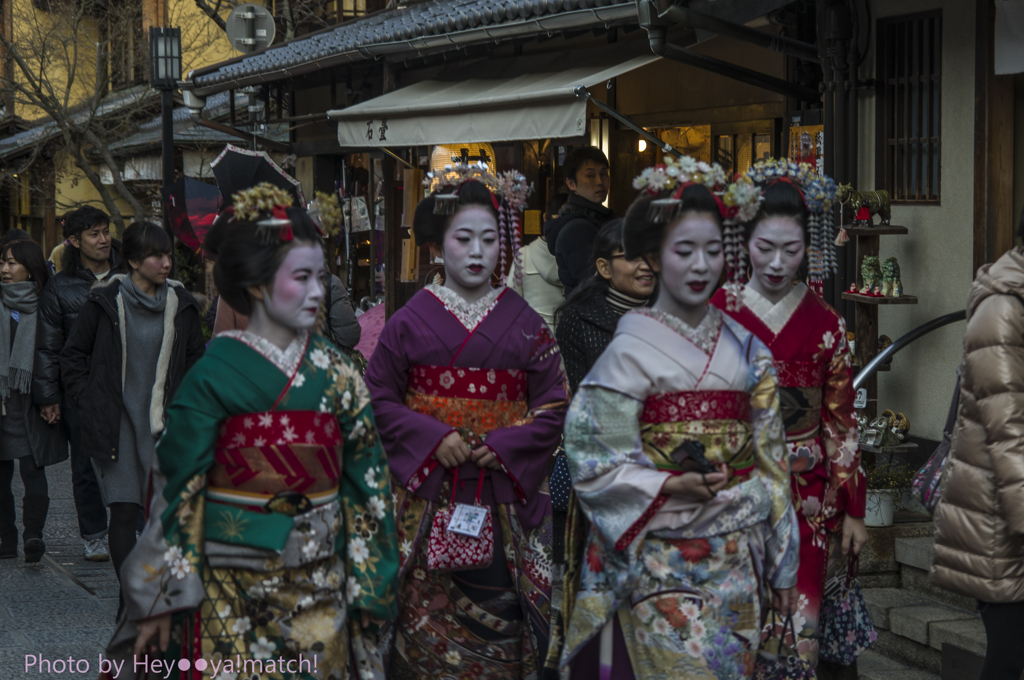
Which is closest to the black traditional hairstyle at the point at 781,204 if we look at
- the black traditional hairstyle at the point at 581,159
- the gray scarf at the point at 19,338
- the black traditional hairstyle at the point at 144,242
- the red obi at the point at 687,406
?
the red obi at the point at 687,406

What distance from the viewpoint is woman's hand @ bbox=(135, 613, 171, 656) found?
3289 millimetres

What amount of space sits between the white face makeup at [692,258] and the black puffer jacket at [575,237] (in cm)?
292

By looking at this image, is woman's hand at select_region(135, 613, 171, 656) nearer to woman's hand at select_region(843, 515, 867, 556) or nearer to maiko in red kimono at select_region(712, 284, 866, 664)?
maiko in red kimono at select_region(712, 284, 866, 664)

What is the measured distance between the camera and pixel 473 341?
4199mm

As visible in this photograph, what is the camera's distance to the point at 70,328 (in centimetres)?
704

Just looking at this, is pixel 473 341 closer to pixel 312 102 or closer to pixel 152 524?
pixel 152 524

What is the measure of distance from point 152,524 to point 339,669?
720 mm

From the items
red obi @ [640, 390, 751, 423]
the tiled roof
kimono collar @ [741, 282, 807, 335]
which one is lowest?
red obi @ [640, 390, 751, 423]

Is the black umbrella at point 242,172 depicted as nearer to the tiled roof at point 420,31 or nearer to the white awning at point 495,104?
the white awning at point 495,104

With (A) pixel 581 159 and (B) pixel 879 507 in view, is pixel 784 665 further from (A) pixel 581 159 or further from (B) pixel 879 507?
(A) pixel 581 159

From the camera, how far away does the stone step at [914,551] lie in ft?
19.0

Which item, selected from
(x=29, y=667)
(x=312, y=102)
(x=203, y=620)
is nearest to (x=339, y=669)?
(x=203, y=620)

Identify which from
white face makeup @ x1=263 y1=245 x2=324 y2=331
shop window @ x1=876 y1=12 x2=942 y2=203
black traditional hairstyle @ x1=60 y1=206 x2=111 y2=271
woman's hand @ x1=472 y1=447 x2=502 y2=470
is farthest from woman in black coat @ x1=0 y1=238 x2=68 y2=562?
shop window @ x1=876 y1=12 x2=942 y2=203

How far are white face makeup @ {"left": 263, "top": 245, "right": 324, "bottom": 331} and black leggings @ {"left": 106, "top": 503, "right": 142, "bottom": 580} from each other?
2.98 meters
